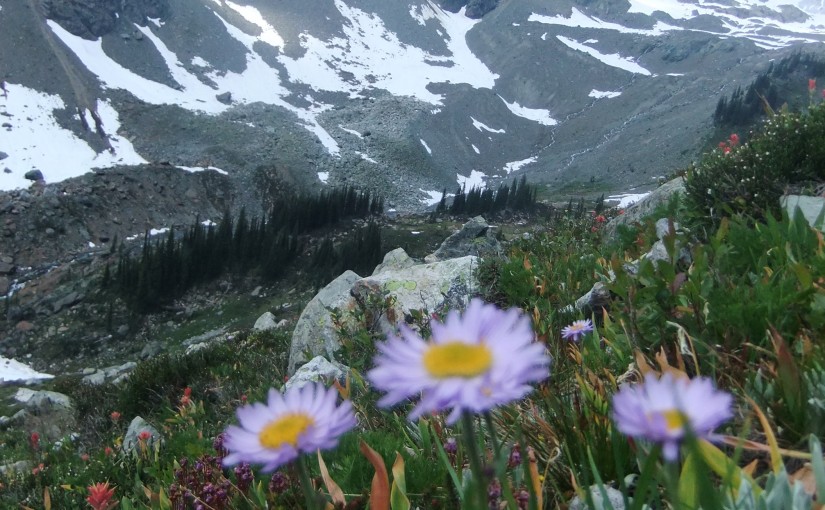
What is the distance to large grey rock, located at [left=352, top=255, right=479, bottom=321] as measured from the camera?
21.6ft

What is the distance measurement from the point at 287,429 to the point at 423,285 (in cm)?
651

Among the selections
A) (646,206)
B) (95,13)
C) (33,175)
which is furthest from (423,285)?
(95,13)

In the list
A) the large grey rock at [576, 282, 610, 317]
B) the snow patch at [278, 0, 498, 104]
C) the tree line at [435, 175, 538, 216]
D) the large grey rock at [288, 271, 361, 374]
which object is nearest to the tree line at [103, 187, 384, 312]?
the tree line at [435, 175, 538, 216]

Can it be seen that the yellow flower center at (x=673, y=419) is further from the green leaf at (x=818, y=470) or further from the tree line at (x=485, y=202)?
the tree line at (x=485, y=202)

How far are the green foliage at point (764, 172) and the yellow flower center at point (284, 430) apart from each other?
180 inches

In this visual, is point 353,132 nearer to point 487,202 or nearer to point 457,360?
point 487,202

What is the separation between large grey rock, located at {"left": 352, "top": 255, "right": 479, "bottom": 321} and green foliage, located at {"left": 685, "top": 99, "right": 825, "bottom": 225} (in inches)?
104

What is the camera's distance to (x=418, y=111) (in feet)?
379

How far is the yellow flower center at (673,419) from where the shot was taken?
581 millimetres

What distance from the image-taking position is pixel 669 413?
613 mm

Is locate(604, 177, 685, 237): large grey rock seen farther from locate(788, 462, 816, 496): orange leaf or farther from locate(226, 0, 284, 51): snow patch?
locate(226, 0, 284, 51): snow patch

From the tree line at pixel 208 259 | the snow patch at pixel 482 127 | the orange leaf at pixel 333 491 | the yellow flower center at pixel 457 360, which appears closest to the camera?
the yellow flower center at pixel 457 360

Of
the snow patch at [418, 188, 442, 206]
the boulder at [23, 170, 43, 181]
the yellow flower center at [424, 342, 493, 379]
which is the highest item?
the yellow flower center at [424, 342, 493, 379]

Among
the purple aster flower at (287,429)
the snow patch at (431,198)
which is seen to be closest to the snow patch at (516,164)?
the snow patch at (431,198)
